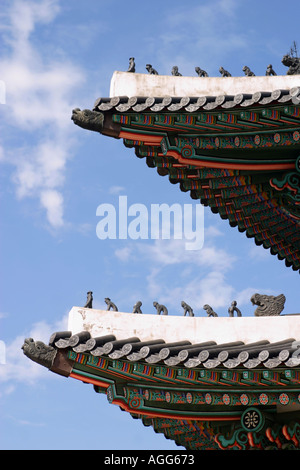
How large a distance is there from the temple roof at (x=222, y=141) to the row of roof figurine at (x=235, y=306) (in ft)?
4.96

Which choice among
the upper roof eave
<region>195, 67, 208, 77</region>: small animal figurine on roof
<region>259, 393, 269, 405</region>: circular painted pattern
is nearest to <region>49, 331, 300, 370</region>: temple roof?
<region>259, 393, 269, 405</region>: circular painted pattern

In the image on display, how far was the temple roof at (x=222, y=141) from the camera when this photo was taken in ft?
44.2

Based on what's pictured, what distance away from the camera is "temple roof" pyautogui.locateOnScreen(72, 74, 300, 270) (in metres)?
13.5

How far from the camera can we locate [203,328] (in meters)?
13.7

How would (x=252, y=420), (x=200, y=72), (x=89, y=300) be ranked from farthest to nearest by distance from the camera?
(x=200, y=72), (x=89, y=300), (x=252, y=420)

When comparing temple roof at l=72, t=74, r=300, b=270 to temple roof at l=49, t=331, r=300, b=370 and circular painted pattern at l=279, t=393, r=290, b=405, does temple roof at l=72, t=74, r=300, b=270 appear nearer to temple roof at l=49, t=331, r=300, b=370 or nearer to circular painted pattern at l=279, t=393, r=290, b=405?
temple roof at l=49, t=331, r=300, b=370

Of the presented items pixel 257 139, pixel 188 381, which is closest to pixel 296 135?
pixel 257 139

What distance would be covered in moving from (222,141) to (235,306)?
2.22 meters

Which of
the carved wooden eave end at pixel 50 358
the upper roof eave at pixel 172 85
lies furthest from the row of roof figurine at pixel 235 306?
the upper roof eave at pixel 172 85

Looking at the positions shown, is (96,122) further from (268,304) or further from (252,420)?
(252,420)

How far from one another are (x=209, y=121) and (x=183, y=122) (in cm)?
34

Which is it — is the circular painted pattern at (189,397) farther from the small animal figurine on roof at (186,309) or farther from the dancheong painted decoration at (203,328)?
the small animal figurine on roof at (186,309)
